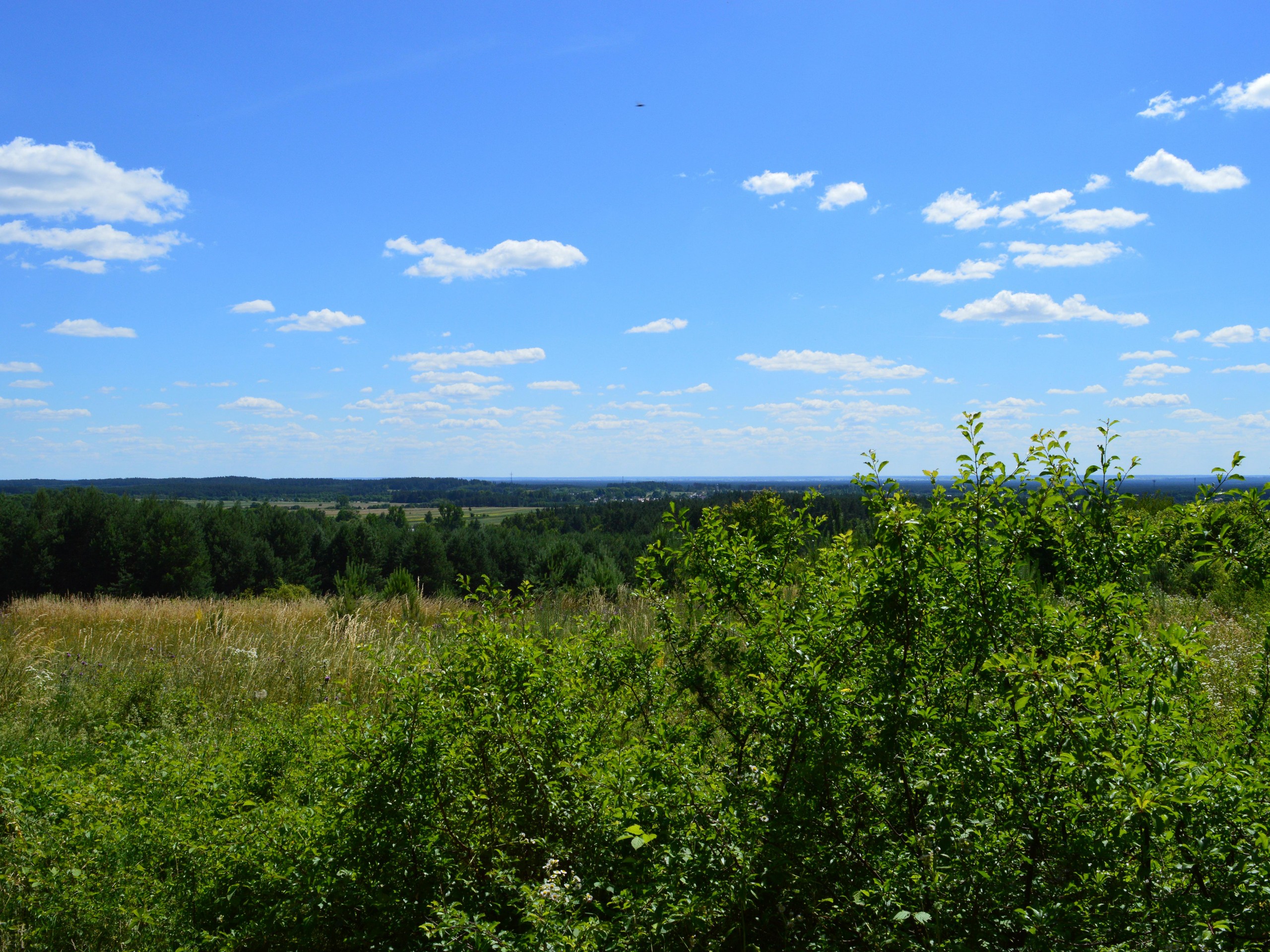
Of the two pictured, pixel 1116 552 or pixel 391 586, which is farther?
pixel 391 586

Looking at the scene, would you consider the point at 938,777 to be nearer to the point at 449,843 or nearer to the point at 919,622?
the point at 919,622

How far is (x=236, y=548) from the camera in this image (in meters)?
38.2

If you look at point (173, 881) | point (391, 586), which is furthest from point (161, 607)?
point (173, 881)

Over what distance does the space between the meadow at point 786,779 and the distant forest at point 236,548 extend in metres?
18.5

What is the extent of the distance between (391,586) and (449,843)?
15.3 meters

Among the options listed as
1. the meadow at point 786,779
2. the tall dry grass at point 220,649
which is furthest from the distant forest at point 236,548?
the meadow at point 786,779

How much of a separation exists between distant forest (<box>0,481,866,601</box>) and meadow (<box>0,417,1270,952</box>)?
60.8ft

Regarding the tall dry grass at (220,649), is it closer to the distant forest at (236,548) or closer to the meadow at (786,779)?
the meadow at (786,779)

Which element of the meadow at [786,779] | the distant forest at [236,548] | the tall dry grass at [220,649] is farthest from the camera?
the distant forest at [236,548]

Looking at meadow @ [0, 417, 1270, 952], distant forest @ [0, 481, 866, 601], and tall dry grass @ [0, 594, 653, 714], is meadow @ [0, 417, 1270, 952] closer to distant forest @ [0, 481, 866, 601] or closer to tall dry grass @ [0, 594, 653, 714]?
tall dry grass @ [0, 594, 653, 714]

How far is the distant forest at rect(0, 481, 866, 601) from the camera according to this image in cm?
3309

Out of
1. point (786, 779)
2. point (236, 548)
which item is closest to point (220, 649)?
point (786, 779)

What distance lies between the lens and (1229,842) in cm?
206

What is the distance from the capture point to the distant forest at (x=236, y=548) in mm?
33094
